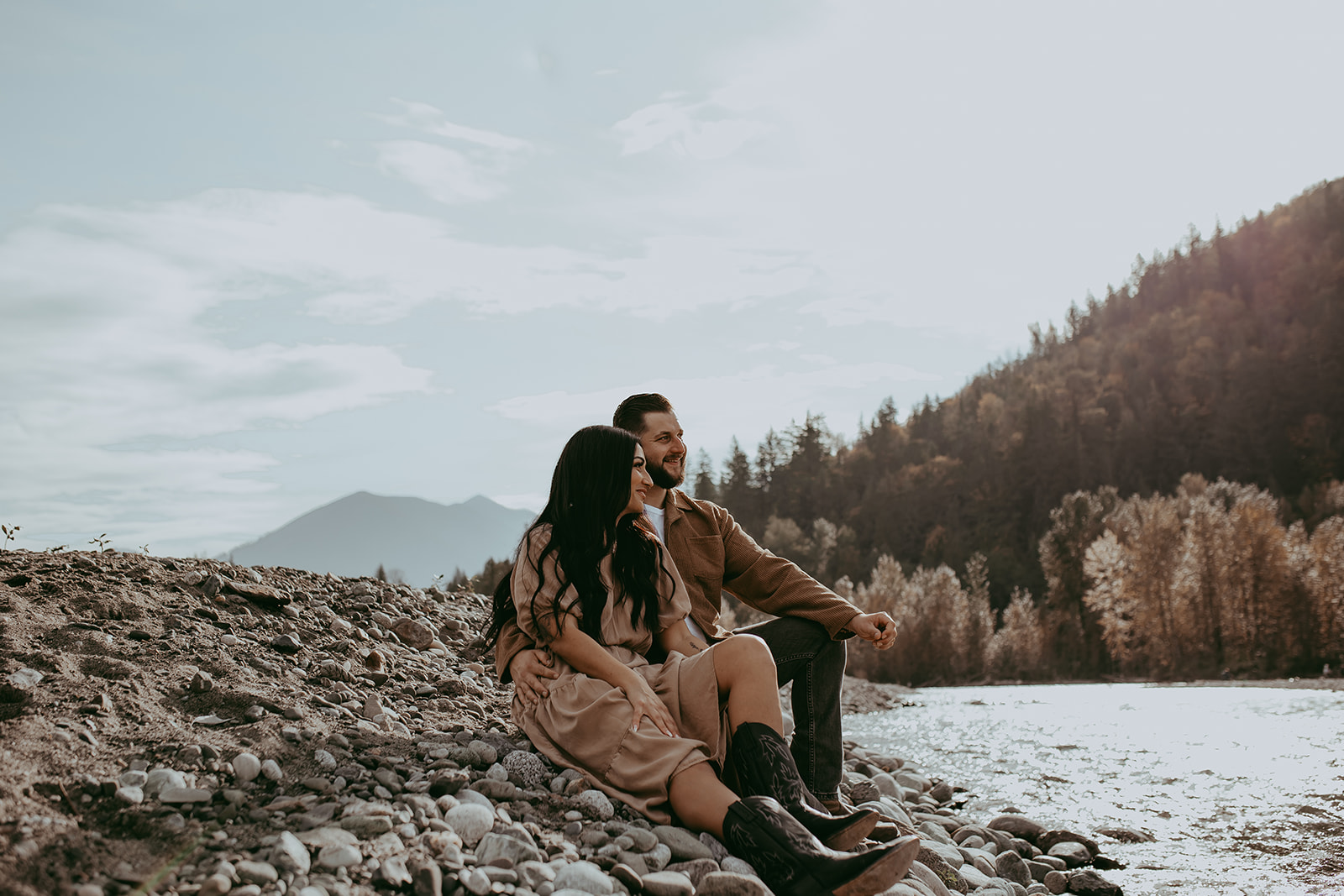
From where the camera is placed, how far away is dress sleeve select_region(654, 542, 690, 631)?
424cm

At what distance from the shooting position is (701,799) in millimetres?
3514

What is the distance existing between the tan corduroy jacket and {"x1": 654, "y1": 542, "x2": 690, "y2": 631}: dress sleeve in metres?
0.25

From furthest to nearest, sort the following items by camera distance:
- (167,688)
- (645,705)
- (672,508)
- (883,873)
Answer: (672,508), (167,688), (645,705), (883,873)

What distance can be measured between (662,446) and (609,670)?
1.36 meters

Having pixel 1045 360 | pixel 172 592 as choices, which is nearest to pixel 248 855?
pixel 172 592

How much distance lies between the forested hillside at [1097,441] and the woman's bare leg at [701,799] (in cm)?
5999

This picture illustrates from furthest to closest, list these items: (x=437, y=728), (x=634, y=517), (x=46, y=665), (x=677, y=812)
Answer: (x=437, y=728)
(x=634, y=517)
(x=46, y=665)
(x=677, y=812)

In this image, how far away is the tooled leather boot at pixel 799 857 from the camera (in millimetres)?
3012

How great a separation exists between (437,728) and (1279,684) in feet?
86.9

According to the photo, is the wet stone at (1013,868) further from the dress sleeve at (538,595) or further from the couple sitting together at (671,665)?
the dress sleeve at (538,595)

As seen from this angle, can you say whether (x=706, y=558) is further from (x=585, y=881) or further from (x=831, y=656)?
(x=585, y=881)

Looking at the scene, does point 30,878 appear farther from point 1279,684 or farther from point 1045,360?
point 1045,360

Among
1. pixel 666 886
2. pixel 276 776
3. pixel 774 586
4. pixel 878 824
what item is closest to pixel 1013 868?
pixel 878 824

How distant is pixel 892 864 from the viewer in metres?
3.01
